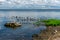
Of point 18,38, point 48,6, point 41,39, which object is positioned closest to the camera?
point 41,39

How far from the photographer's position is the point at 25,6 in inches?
4781

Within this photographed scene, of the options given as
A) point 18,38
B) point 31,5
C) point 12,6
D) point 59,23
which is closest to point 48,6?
point 31,5

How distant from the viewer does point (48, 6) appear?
394 ft

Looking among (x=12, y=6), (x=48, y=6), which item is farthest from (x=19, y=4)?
(x=48, y=6)

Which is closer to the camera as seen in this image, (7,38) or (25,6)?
(7,38)

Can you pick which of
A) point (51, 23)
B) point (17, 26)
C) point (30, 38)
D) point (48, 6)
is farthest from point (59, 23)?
point (48, 6)

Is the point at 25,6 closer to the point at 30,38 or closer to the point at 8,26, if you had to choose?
the point at 8,26

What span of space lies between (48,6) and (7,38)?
96053mm

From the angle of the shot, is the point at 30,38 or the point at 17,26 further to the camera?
the point at 17,26

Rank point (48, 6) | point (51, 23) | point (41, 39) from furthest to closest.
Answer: point (48, 6), point (51, 23), point (41, 39)

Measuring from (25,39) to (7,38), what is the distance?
1.95m

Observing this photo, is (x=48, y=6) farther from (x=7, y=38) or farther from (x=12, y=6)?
(x=7, y=38)

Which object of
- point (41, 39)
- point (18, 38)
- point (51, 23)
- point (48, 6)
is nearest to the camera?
point (41, 39)

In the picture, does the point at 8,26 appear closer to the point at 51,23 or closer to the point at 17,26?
the point at 17,26
